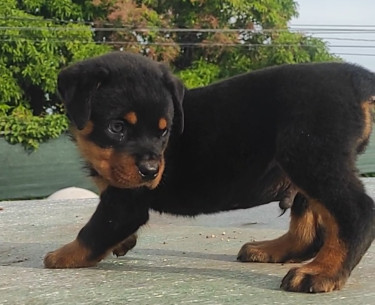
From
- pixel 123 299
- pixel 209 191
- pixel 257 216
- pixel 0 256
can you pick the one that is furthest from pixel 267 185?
pixel 257 216

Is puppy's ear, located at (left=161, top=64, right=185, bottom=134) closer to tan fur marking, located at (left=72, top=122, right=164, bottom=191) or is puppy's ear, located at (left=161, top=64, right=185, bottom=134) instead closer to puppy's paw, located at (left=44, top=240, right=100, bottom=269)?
tan fur marking, located at (left=72, top=122, right=164, bottom=191)

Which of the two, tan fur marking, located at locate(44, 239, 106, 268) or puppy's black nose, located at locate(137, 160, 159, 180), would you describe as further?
tan fur marking, located at locate(44, 239, 106, 268)

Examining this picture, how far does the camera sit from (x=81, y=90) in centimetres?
278

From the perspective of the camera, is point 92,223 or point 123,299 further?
point 92,223

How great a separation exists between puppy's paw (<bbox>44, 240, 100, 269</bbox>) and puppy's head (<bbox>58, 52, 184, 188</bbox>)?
307mm

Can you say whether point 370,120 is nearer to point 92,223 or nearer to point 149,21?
point 92,223

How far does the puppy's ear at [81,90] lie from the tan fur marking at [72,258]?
1.69ft

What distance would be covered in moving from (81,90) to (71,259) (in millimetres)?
702

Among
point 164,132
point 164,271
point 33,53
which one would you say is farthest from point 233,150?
point 33,53

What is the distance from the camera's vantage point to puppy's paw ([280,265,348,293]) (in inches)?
98.3

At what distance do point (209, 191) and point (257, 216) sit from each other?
1.72m

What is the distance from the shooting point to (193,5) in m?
13.9

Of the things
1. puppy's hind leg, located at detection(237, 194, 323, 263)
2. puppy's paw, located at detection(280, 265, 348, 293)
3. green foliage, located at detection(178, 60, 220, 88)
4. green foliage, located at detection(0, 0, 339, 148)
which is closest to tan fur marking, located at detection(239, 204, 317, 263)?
puppy's hind leg, located at detection(237, 194, 323, 263)

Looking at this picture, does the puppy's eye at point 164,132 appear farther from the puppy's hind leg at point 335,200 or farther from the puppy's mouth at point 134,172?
the puppy's hind leg at point 335,200
